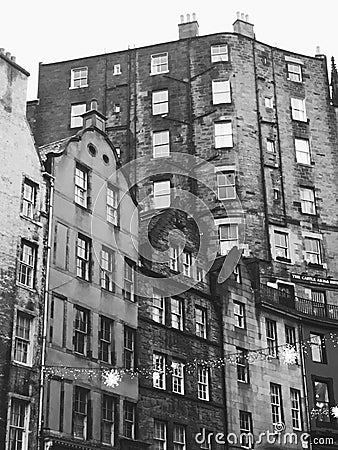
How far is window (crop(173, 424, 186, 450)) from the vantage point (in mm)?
38812

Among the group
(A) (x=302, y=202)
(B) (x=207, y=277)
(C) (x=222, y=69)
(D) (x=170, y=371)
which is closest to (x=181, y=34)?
(C) (x=222, y=69)

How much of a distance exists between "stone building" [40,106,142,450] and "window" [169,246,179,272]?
9.02 ft

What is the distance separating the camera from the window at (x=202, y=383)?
41.4 meters

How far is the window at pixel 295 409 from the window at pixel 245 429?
3.89 m

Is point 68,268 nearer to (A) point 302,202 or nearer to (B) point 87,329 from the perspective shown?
(B) point 87,329

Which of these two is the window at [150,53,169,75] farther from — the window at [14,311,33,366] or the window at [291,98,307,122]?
the window at [14,311,33,366]

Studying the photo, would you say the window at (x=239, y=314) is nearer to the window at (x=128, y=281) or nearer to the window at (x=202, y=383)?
the window at (x=202, y=383)

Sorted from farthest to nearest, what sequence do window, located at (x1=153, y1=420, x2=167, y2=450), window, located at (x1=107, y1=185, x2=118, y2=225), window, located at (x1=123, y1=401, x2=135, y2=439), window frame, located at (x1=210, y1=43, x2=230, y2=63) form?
window frame, located at (x1=210, y1=43, x2=230, y2=63), window, located at (x1=107, y1=185, x2=118, y2=225), window, located at (x1=153, y1=420, x2=167, y2=450), window, located at (x1=123, y1=401, x2=135, y2=439)

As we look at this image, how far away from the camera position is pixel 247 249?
54531mm

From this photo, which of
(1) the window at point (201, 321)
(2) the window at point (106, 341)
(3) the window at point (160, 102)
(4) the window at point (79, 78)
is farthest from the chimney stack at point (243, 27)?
(2) the window at point (106, 341)

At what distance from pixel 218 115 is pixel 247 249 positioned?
10.3m

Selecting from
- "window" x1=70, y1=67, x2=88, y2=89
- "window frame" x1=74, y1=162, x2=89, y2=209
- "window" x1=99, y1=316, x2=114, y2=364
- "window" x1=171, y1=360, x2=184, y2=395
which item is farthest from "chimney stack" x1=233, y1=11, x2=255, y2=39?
"window" x1=99, y1=316, x2=114, y2=364

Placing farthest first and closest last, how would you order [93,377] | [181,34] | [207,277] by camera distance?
[181,34] < [207,277] < [93,377]

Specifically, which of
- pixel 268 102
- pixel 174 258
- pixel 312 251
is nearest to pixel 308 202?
pixel 312 251
